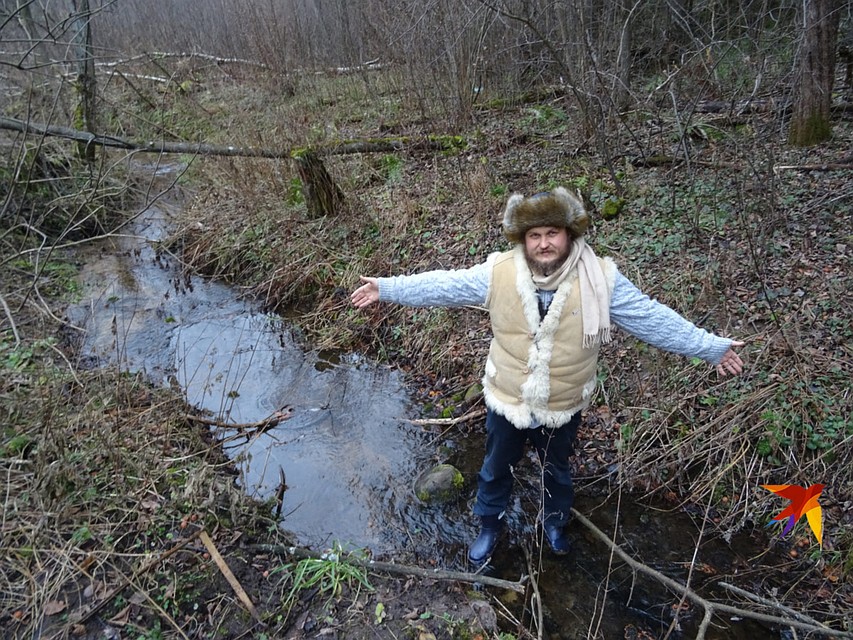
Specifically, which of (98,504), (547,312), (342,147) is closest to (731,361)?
(547,312)

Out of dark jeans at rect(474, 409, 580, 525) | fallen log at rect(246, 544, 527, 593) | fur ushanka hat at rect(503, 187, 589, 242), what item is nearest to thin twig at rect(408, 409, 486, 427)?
dark jeans at rect(474, 409, 580, 525)

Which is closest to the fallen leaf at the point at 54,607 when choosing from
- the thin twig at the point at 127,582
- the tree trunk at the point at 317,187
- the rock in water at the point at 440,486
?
the thin twig at the point at 127,582

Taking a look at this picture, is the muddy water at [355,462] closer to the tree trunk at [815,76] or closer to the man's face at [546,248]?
the man's face at [546,248]

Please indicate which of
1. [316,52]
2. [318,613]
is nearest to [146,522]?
Answer: [318,613]

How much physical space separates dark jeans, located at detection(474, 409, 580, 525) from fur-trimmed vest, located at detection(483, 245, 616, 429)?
0.49 feet

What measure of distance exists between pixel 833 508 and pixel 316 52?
10.8 metres

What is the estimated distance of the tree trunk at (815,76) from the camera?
4.85 m

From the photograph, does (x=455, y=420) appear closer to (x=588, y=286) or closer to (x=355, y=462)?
(x=355, y=462)

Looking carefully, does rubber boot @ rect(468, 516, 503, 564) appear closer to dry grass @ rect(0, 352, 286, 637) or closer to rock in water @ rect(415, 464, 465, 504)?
rock in water @ rect(415, 464, 465, 504)

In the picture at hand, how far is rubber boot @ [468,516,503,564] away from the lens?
3.37m

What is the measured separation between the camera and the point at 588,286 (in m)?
2.55

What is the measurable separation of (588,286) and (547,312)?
22 cm

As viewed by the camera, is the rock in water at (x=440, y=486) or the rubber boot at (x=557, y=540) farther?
the rock in water at (x=440, y=486)

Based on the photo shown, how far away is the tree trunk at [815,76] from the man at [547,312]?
3.77 meters
